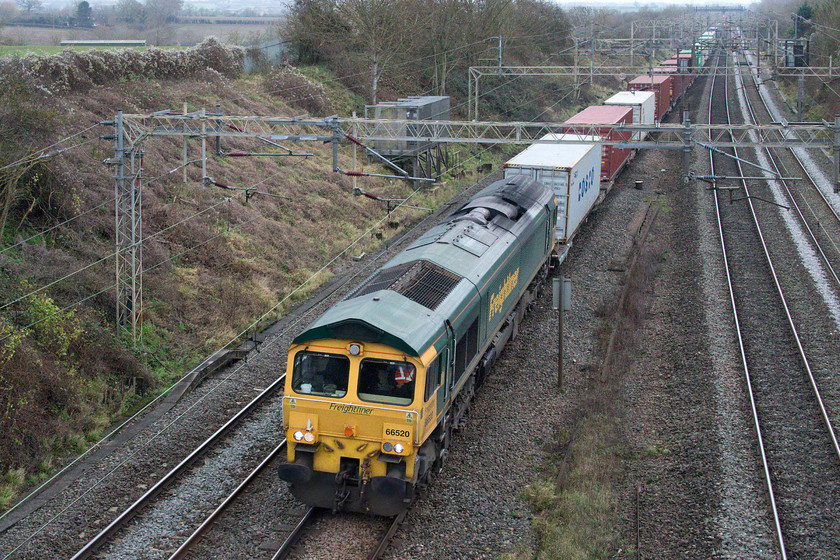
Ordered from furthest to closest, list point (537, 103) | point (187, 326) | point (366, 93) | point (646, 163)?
point (537, 103)
point (366, 93)
point (646, 163)
point (187, 326)

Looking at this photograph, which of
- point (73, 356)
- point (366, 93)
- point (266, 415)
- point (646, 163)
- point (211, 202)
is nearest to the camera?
point (266, 415)

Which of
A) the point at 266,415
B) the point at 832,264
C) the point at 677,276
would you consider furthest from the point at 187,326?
the point at 832,264

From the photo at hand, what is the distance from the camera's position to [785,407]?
50.4 ft

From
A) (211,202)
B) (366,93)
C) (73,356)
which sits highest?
(366,93)

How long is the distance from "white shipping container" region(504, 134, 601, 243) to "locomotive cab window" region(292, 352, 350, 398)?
474 inches

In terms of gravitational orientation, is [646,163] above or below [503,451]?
above

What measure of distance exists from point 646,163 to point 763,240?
1586cm

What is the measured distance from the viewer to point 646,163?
138 ft

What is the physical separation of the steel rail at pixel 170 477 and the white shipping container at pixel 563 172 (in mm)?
10121

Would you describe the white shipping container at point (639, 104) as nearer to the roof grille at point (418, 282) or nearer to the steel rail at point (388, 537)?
the roof grille at point (418, 282)

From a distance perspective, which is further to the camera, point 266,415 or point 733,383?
point 733,383

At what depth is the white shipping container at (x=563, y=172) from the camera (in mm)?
22938

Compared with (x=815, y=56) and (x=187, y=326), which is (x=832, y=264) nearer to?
(x=187, y=326)

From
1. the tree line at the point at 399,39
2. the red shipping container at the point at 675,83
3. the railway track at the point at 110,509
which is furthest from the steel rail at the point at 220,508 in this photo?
the red shipping container at the point at 675,83
